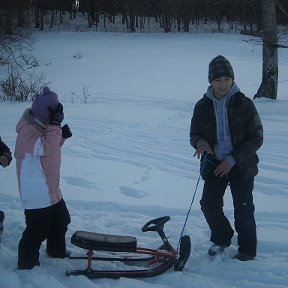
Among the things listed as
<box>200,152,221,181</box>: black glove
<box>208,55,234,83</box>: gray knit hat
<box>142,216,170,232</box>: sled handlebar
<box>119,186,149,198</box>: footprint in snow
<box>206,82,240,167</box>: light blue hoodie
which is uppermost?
<box>208,55,234,83</box>: gray knit hat

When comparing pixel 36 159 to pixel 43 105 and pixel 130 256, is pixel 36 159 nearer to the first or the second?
pixel 43 105

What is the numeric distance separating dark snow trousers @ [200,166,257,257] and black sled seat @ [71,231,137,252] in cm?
81

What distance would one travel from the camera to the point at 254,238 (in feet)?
12.7

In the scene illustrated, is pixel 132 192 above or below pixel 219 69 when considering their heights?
below

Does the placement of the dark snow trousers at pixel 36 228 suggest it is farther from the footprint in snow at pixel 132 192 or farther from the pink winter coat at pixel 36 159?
the footprint in snow at pixel 132 192

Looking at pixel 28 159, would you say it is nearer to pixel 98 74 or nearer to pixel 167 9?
pixel 98 74

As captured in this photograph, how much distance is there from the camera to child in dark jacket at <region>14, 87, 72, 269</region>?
141 inches

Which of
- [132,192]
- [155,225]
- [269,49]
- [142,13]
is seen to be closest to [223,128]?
[155,225]

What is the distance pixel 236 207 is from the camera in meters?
3.89

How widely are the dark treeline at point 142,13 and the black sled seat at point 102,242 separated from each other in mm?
45199

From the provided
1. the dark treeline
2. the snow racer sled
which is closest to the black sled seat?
the snow racer sled

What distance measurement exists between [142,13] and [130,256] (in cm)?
5394

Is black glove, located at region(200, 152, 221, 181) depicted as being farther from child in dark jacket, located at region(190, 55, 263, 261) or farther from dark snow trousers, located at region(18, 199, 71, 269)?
dark snow trousers, located at region(18, 199, 71, 269)

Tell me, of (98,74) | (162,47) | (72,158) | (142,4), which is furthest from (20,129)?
(142,4)
